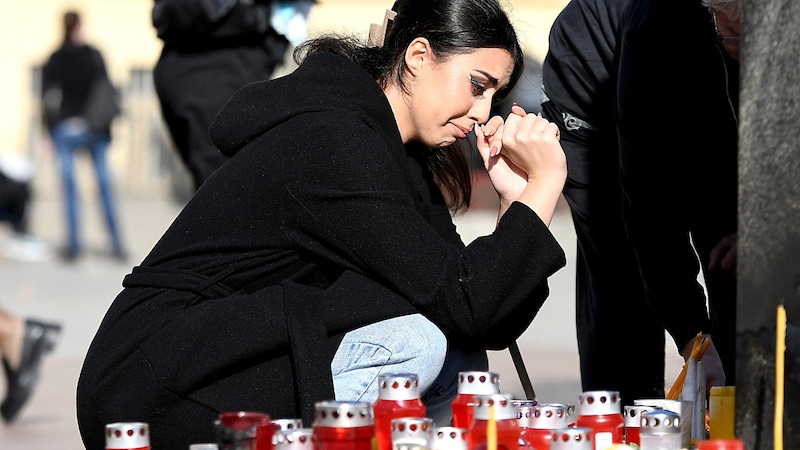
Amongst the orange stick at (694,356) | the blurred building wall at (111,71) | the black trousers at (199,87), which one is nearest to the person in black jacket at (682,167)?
the orange stick at (694,356)

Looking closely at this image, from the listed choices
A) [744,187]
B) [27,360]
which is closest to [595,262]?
[744,187]

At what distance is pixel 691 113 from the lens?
2.90 metres

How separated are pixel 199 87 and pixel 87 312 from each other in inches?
116

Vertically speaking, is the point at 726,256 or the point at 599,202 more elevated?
the point at 599,202

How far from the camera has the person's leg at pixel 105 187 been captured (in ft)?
31.8

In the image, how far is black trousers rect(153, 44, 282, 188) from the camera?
4410 mm

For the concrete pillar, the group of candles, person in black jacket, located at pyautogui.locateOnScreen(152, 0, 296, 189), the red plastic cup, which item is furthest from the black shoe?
the concrete pillar

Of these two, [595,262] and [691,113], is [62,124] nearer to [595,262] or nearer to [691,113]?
[595,262]

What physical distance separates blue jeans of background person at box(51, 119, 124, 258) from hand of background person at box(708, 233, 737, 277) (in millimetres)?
7333

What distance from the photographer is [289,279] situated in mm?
2631

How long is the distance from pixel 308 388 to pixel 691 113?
111cm

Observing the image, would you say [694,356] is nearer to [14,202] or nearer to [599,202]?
[599,202]

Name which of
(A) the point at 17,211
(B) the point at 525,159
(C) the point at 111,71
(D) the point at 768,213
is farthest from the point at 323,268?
(C) the point at 111,71

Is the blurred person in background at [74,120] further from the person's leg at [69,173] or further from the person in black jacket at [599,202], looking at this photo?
the person in black jacket at [599,202]
